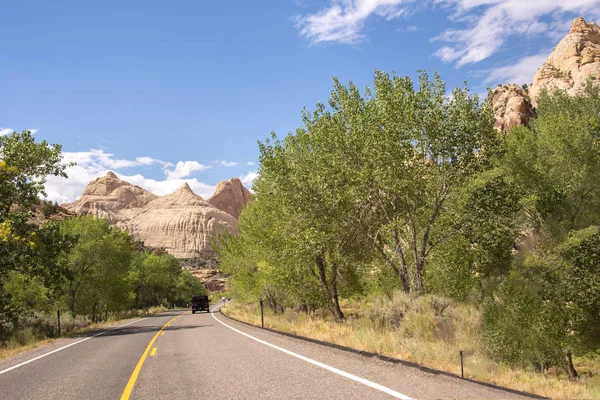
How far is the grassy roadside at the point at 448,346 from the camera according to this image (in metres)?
6.90

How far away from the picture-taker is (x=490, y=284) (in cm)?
1978

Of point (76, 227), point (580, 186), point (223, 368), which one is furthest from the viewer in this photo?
point (76, 227)

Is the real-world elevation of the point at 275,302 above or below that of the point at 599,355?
above

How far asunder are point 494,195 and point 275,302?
19.7 meters

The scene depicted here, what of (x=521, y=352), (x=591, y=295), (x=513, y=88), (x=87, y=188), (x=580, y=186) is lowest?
(x=521, y=352)

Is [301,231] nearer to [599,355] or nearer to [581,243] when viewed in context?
[581,243]

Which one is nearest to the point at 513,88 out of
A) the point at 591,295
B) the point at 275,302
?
the point at 275,302

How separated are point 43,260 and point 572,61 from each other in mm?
89613

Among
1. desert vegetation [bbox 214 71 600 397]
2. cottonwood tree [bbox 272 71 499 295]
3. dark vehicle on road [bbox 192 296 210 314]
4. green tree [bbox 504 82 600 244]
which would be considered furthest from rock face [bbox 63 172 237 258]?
cottonwood tree [bbox 272 71 499 295]

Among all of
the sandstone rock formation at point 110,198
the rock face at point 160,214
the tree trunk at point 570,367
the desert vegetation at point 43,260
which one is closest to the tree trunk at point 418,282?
the tree trunk at point 570,367

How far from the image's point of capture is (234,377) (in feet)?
27.4

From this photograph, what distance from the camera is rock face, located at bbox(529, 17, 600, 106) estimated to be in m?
74.9

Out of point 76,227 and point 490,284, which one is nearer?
point 490,284

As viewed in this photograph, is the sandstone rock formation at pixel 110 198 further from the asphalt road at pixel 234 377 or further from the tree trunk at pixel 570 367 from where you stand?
the tree trunk at pixel 570 367
